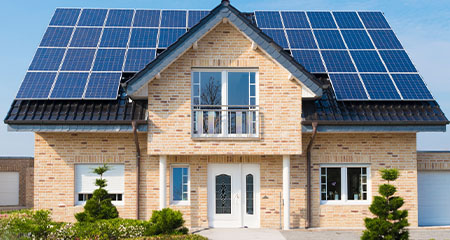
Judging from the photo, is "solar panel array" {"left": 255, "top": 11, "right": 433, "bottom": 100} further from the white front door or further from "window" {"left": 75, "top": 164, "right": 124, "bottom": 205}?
"window" {"left": 75, "top": 164, "right": 124, "bottom": 205}

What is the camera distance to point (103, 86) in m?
18.7

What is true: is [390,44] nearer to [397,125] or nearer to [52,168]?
[397,125]

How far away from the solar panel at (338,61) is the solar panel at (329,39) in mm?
442

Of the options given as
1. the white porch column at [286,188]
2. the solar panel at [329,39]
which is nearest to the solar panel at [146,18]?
the solar panel at [329,39]

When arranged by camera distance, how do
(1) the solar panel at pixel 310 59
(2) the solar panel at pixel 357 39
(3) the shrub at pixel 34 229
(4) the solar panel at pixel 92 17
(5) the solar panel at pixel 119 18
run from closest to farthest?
1. (3) the shrub at pixel 34 229
2. (1) the solar panel at pixel 310 59
3. (2) the solar panel at pixel 357 39
4. (4) the solar panel at pixel 92 17
5. (5) the solar panel at pixel 119 18

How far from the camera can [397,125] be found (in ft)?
60.1

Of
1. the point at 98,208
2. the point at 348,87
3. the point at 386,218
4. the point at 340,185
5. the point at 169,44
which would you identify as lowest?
the point at 386,218

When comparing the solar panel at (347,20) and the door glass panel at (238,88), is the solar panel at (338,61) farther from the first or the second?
the door glass panel at (238,88)

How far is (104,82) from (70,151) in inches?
111

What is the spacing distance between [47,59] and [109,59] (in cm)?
241

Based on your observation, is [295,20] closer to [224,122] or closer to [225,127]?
[224,122]

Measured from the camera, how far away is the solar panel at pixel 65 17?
72.3 ft

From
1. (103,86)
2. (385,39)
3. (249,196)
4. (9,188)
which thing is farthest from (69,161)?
(385,39)

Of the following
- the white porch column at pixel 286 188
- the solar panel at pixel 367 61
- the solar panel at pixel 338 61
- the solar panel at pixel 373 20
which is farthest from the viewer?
the solar panel at pixel 373 20
